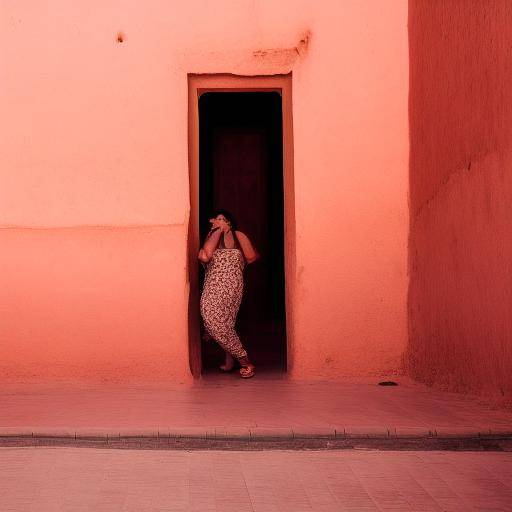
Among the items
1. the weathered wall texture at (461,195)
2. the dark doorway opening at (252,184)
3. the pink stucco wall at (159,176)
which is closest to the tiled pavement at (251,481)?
the weathered wall texture at (461,195)

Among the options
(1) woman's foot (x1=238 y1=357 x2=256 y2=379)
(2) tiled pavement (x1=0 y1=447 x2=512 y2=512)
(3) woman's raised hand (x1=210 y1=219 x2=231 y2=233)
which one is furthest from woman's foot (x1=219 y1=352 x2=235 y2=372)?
(2) tiled pavement (x1=0 y1=447 x2=512 y2=512)

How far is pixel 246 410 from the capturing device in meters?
7.16

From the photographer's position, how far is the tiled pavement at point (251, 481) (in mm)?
4758

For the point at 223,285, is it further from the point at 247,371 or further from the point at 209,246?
the point at 247,371

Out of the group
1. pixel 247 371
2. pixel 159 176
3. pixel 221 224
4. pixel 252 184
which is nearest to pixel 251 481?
pixel 247 371

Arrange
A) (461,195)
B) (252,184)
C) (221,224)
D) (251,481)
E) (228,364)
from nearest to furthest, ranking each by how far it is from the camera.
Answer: (251,481) < (461,195) < (221,224) < (228,364) < (252,184)

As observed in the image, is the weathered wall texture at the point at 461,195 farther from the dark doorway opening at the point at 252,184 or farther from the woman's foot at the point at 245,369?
the dark doorway opening at the point at 252,184

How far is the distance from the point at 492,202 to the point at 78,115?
379cm

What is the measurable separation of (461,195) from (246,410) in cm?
241

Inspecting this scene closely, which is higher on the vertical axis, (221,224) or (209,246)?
(221,224)

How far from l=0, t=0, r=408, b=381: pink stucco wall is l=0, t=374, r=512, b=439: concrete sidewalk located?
0.43 metres

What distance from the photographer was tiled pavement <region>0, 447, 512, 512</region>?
476cm

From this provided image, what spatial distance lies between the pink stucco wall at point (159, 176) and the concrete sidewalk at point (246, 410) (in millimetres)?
431

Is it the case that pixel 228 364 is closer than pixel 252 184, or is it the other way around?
pixel 228 364
